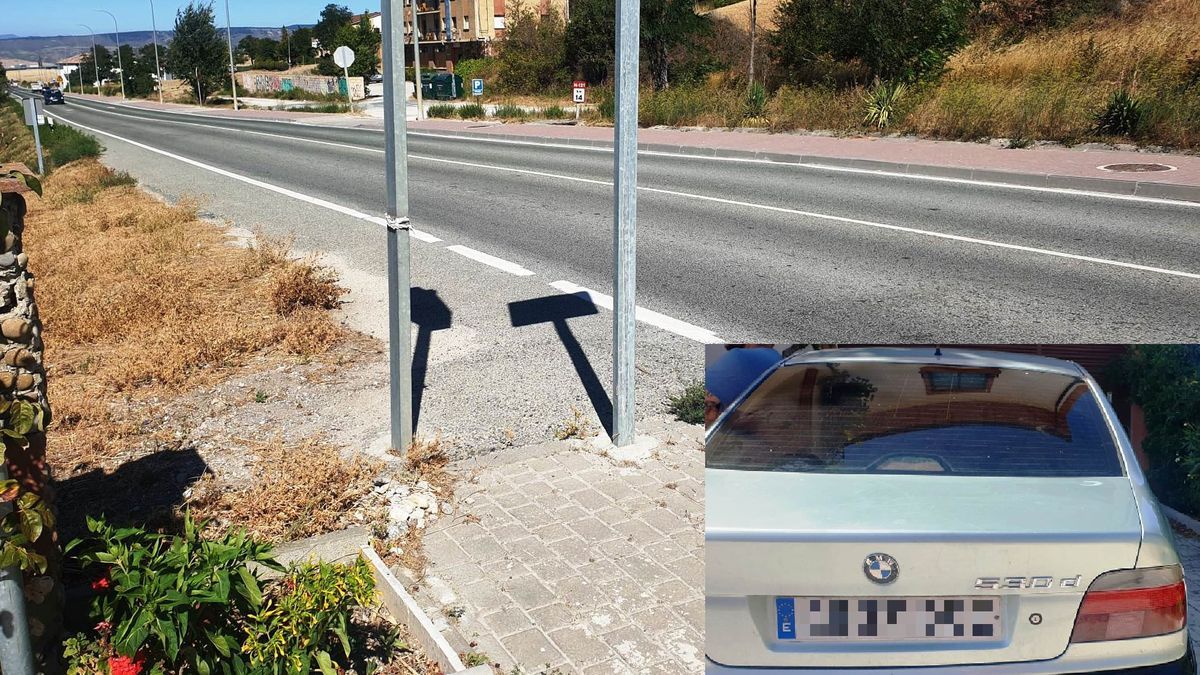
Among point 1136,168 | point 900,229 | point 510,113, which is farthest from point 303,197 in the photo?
point 510,113

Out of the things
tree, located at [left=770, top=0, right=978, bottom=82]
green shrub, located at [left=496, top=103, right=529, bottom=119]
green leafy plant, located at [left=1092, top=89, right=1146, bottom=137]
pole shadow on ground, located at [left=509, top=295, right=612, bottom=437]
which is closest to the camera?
pole shadow on ground, located at [left=509, top=295, right=612, bottom=437]

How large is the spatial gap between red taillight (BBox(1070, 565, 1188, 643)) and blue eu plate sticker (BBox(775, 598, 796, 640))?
0.89 ft

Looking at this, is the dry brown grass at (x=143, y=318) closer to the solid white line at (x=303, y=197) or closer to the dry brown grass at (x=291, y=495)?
the dry brown grass at (x=291, y=495)

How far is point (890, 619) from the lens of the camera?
3.32ft

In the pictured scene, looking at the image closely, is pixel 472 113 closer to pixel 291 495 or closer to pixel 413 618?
pixel 291 495

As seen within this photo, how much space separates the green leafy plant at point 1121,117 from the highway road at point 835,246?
15.8ft

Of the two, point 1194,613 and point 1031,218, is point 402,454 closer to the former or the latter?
point 1194,613

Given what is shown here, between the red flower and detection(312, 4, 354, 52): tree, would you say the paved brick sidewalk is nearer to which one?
the red flower

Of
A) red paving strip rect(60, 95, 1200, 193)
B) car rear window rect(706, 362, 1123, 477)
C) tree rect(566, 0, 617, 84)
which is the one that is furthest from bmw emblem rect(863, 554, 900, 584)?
tree rect(566, 0, 617, 84)

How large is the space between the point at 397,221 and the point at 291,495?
1.43 metres

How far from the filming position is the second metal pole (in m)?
4.82

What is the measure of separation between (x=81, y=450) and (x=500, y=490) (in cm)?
230

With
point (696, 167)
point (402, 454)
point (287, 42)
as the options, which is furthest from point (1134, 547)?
point (287, 42)

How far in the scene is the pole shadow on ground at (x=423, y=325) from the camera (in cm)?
630
